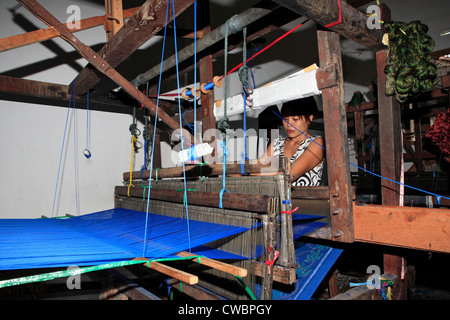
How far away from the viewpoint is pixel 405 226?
6.40 feet

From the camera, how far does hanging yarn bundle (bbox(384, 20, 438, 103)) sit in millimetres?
2191

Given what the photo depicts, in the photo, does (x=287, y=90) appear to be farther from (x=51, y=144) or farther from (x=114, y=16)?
(x=51, y=144)

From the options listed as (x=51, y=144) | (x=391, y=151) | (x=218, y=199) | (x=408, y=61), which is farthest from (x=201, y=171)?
(x=51, y=144)

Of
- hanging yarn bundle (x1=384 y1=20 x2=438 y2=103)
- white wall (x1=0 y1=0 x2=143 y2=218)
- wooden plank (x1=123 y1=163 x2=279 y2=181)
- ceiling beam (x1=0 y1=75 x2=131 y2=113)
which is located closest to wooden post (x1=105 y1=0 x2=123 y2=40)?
ceiling beam (x1=0 y1=75 x2=131 y2=113)

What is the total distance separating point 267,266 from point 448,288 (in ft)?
13.6

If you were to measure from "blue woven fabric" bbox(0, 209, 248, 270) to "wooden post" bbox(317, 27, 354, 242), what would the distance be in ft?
2.55

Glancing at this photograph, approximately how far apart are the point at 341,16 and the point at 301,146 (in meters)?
1.68

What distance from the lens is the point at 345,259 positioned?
19.4 ft

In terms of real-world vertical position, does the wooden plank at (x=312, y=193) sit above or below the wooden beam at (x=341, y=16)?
below

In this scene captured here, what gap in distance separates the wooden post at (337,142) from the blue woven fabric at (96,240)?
2.55 ft

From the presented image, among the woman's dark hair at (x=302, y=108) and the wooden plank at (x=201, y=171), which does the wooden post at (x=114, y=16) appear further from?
the woman's dark hair at (x=302, y=108)

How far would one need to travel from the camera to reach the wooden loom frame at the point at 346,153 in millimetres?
1835

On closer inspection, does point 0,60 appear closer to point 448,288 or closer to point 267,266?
point 267,266

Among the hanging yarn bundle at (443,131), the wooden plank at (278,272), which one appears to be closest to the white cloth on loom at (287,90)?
the wooden plank at (278,272)
